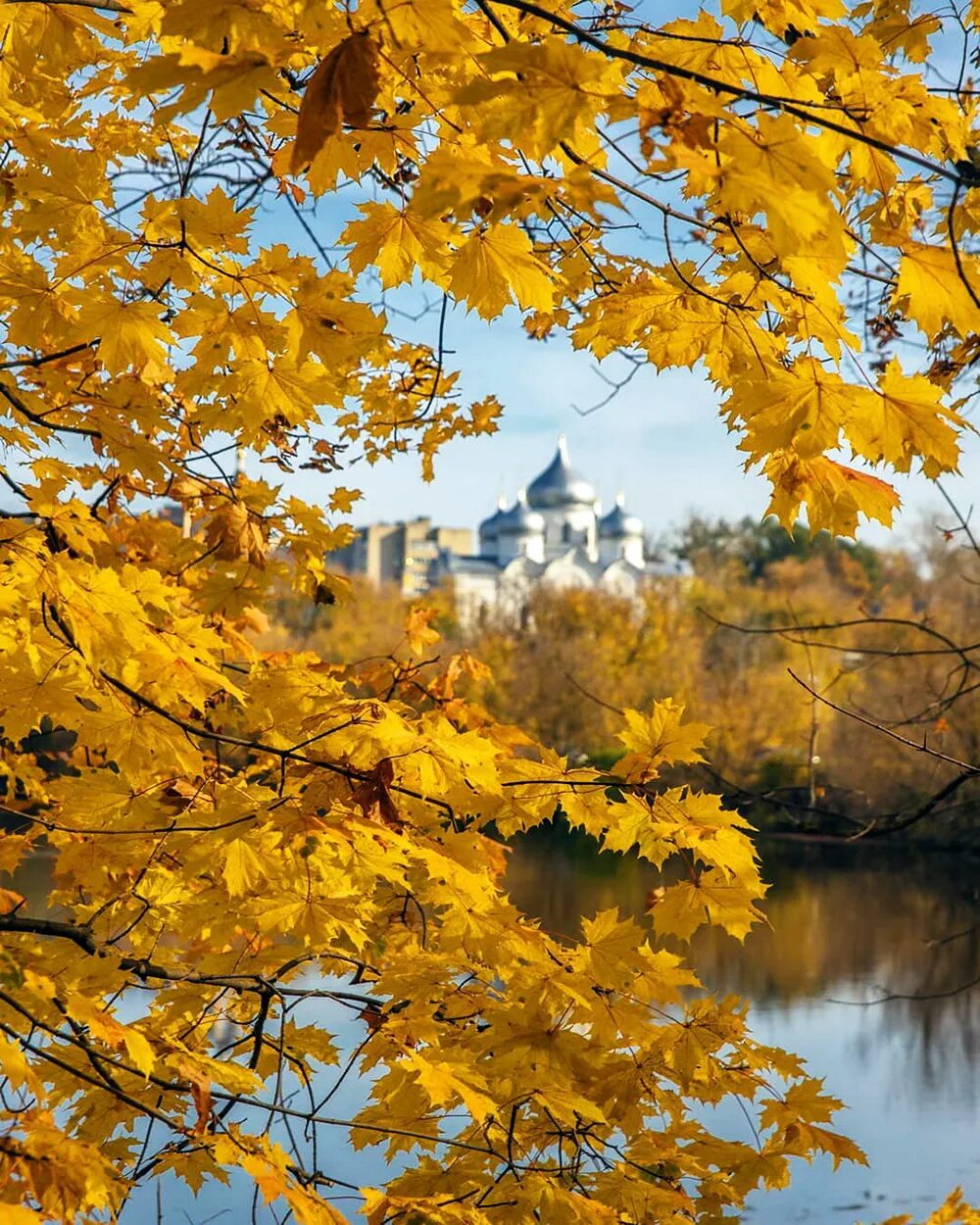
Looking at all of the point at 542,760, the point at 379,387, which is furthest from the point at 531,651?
the point at 542,760

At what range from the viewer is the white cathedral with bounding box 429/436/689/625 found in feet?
198

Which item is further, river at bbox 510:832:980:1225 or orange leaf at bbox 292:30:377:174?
river at bbox 510:832:980:1225

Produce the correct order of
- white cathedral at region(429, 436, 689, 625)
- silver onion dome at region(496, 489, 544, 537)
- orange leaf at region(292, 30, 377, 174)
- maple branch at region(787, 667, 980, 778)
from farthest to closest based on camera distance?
silver onion dome at region(496, 489, 544, 537) → white cathedral at region(429, 436, 689, 625) → maple branch at region(787, 667, 980, 778) → orange leaf at region(292, 30, 377, 174)

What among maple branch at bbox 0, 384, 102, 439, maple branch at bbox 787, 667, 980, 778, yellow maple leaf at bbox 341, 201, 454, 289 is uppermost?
yellow maple leaf at bbox 341, 201, 454, 289

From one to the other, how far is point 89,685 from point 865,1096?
8.66 meters

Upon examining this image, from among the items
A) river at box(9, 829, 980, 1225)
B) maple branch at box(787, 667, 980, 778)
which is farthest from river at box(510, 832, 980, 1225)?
maple branch at box(787, 667, 980, 778)

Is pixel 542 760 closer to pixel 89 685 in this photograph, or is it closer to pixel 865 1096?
pixel 89 685

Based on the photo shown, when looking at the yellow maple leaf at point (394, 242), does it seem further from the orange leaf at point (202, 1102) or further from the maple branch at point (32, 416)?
the orange leaf at point (202, 1102)

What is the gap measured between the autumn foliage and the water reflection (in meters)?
6.81

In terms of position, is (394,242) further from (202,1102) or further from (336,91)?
(202,1102)

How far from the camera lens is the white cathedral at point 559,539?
2373 inches

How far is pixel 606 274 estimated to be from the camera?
216 centimetres

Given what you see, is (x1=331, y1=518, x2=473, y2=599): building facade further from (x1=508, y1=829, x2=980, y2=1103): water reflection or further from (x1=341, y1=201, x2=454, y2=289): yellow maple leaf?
(x1=341, y1=201, x2=454, y2=289): yellow maple leaf

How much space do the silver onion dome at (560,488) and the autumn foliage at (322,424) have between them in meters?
58.8
